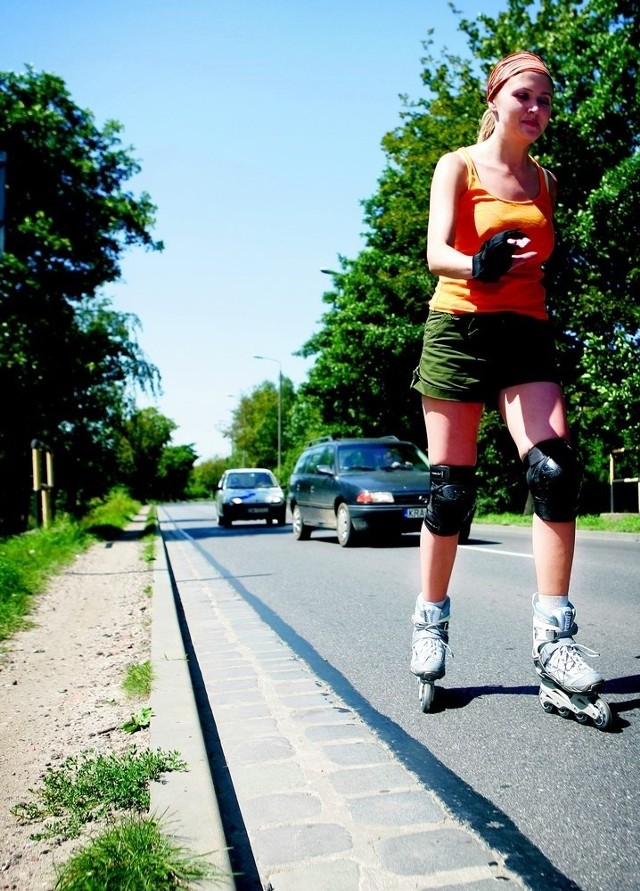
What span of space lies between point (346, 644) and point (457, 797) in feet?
8.08

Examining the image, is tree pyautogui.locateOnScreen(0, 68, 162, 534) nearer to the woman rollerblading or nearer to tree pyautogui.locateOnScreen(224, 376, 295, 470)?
the woman rollerblading

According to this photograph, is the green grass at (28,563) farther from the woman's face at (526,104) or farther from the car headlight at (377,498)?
the woman's face at (526,104)

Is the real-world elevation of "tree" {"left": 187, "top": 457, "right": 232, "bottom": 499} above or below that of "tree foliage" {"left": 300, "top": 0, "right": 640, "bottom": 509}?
below

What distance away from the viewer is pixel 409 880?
6.47 ft

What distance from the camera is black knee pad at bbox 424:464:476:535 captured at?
3309 millimetres

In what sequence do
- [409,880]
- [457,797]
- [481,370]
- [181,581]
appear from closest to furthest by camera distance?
[409,880] < [457,797] < [481,370] < [181,581]

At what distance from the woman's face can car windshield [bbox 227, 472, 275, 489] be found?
20.3 m

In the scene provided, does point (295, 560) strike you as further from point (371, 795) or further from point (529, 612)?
point (371, 795)

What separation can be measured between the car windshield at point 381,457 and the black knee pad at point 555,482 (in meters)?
10.2

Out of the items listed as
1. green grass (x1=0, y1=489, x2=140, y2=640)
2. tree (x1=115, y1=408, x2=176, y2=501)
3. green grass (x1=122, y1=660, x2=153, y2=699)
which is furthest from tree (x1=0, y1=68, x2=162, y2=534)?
tree (x1=115, y1=408, x2=176, y2=501)

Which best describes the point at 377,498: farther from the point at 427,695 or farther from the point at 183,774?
the point at 183,774

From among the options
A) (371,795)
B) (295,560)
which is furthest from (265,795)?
A: (295,560)

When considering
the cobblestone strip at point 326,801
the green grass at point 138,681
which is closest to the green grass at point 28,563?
the green grass at point 138,681

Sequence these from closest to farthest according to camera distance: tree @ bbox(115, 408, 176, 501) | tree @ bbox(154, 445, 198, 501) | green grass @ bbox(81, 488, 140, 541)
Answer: green grass @ bbox(81, 488, 140, 541) < tree @ bbox(115, 408, 176, 501) < tree @ bbox(154, 445, 198, 501)
